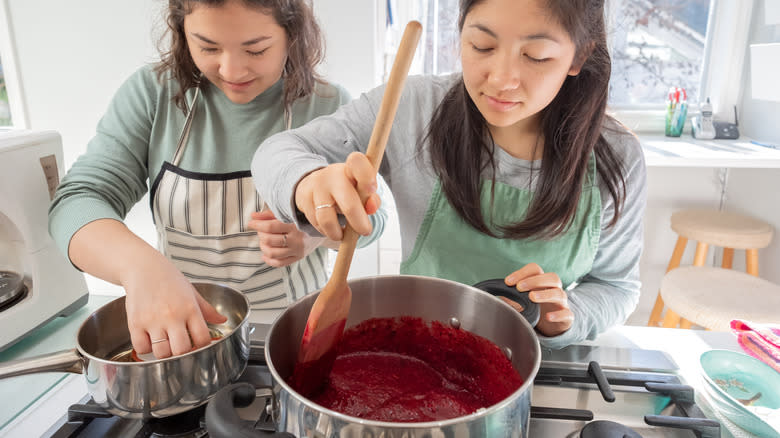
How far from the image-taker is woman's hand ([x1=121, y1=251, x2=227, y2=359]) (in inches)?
22.6

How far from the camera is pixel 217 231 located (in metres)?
1.06

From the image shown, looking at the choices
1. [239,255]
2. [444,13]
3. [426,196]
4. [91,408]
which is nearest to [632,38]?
[444,13]

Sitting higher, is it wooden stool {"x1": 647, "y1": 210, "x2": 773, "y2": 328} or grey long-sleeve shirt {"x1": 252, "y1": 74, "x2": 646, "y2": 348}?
grey long-sleeve shirt {"x1": 252, "y1": 74, "x2": 646, "y2": 348}

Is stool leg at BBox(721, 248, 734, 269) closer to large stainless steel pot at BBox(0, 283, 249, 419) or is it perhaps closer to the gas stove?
the gas stove

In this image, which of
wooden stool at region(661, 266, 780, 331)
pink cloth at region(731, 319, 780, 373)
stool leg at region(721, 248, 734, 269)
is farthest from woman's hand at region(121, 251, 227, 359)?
stool leg at region(721, 248, 734, 269)

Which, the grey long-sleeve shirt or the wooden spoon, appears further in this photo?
the grey long-sleeve shirt

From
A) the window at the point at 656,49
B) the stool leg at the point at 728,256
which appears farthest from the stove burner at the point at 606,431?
the window at the point at 656,49

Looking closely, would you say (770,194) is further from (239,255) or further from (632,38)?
(239,255)

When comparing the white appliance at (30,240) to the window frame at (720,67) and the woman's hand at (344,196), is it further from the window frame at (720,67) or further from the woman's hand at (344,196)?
the window frame at (720,67)

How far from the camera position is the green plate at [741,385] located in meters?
0.59

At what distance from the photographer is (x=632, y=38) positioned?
2525 mm

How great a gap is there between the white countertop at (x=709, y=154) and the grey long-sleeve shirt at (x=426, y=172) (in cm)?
122

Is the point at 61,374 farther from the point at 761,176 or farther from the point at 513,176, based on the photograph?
the point at 761,176

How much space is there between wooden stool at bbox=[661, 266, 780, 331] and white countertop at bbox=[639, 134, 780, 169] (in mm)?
405
